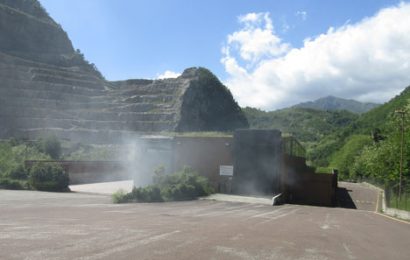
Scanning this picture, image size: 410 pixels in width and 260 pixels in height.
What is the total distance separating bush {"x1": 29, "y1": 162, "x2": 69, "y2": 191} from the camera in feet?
122

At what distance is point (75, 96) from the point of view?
97.1 meters

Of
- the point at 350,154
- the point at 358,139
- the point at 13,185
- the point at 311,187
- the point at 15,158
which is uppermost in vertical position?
the point at 358,139

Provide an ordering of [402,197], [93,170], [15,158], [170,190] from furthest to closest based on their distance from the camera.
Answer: [15,158]
[93,170]
[170,190]
[402,197]

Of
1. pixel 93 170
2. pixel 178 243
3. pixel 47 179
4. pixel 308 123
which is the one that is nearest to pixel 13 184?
pixel 47 179

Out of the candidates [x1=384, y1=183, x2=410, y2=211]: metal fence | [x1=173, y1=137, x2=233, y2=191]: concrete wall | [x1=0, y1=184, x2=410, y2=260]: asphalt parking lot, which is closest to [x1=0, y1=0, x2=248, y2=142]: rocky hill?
[x1=173, y1=137, x2=233, y2=191]: concrete wall

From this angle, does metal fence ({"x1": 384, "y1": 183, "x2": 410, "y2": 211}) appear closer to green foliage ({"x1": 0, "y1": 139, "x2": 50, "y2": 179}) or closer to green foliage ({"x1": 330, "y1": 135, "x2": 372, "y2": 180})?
green foliage ({"x1": 0, "y1": 139, "x2": 50, "y2": 179})

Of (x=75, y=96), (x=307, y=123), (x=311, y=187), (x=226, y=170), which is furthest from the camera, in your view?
(x=307, y=123)

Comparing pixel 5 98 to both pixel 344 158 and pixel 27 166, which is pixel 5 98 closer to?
pixel 27 166

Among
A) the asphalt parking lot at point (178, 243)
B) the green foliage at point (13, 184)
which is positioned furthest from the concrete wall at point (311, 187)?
the asphalt parking lot at point (178, 243)

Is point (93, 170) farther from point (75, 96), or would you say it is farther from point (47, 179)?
point (75, 96)

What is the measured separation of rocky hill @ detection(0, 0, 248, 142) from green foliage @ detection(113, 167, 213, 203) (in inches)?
2188

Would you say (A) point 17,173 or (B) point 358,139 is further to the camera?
(B) point 358,139

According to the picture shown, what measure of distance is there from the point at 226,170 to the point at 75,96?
67.8m

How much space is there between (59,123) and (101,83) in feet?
92.4
